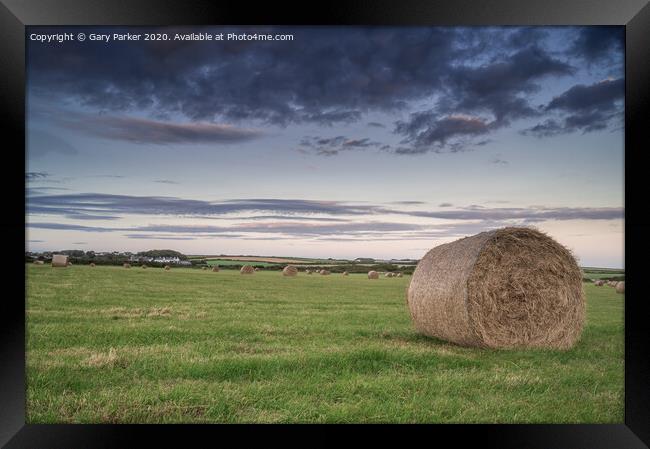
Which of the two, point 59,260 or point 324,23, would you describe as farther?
point 59,260

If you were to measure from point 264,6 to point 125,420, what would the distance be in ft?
13.7

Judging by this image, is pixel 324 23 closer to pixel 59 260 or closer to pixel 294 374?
pixel 294 374

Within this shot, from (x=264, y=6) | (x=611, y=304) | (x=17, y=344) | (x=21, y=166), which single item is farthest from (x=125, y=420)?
(x=611, y=304)

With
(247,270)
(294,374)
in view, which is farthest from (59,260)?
(294,374)

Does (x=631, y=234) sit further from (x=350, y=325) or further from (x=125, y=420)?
(x=350, y=325)

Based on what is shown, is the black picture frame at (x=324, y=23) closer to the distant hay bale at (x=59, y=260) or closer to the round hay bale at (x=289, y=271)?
the distant hay bale at (x=59, y=260)

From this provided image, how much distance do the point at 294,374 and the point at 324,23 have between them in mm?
4153

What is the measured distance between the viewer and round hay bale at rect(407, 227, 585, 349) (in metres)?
9.41

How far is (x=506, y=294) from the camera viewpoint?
31.8 ft

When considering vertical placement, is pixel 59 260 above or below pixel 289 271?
above

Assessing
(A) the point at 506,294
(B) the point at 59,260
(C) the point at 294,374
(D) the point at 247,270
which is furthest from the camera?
(D) the point at 247,270

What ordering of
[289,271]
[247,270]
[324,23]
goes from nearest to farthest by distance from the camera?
1. [324,23]
2. [289,271]
3. [247,270]

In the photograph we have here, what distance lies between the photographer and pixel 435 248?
1111cm

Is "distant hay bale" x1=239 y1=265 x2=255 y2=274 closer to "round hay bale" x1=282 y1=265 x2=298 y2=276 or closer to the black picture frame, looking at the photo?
"round hay bale" x1=282 y1=265 x2=298 y2=276
